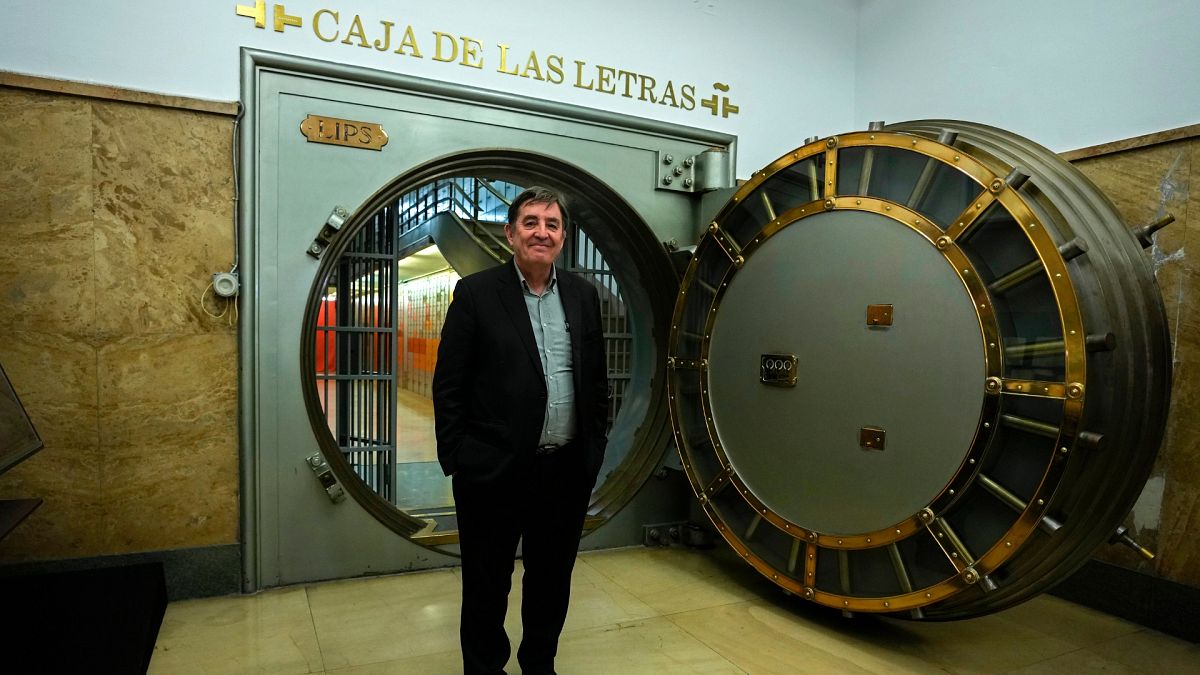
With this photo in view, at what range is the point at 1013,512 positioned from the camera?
1943mm

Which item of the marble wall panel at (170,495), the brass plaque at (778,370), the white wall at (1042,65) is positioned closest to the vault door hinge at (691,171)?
the white wall at (1042,65)

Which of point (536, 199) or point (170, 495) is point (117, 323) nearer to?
point (170, 495)

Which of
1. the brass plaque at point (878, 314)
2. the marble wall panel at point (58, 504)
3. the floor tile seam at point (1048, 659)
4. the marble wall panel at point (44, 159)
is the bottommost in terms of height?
the floor tile seam at point (1048, 659)

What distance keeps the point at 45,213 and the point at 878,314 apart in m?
2.87

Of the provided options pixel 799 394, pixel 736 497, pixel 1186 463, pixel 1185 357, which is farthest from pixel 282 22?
pixel 1186 463

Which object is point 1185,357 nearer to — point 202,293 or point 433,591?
point 433,591

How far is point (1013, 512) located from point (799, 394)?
75 centimetres

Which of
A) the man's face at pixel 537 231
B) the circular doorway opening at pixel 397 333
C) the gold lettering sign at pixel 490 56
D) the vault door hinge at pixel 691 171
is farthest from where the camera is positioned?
the vault door hinge at pixel 691 171

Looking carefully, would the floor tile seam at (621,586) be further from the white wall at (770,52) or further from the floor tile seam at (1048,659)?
the white wall at (770,52)

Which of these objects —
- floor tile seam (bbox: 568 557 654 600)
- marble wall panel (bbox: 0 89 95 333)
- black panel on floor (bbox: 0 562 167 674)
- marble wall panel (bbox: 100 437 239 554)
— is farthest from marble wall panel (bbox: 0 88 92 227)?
floor tile seam (bbox: 568 557 654 600)

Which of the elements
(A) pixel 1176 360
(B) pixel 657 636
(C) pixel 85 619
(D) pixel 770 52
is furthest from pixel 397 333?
(A) pixel 1176 360

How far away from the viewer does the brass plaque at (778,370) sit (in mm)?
2457

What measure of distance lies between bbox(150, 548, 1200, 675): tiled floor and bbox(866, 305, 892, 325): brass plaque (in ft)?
3.63

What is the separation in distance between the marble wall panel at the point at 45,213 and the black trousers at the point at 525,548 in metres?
1.65
